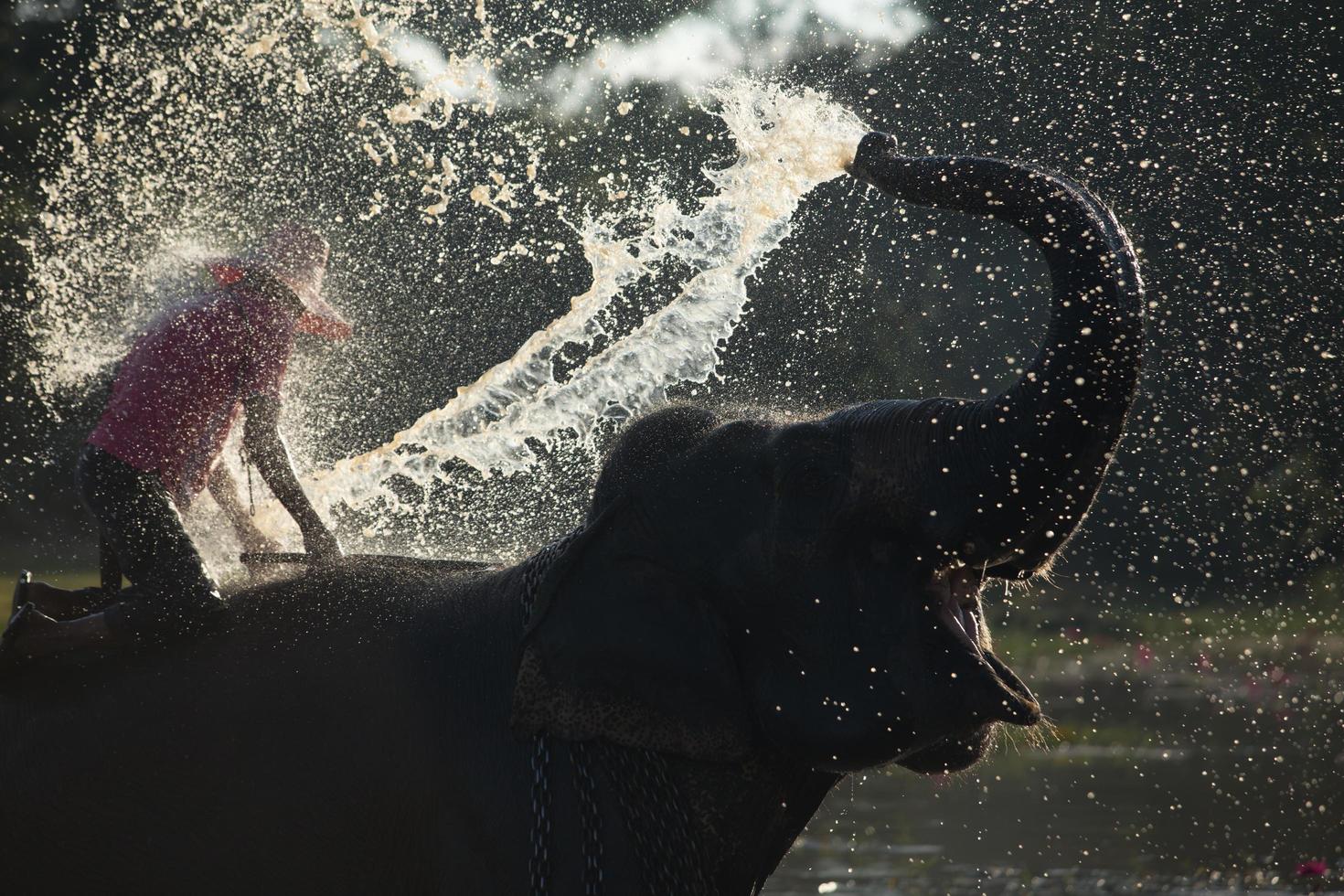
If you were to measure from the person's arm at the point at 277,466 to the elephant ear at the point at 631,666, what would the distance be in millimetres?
1081

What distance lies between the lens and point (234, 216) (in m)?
13.8

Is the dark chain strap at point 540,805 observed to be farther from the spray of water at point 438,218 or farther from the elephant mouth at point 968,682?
the spray of water at point 438,218

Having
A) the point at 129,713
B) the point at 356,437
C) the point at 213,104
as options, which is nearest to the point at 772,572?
the point at 129,713

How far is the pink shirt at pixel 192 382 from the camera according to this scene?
3473 millimetres

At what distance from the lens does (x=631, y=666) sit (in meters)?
2.81

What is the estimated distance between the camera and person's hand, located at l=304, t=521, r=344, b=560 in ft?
12.4

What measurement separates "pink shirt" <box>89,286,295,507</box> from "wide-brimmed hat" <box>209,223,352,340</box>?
151 mm

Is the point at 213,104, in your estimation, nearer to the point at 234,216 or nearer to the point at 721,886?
the point at 234,216

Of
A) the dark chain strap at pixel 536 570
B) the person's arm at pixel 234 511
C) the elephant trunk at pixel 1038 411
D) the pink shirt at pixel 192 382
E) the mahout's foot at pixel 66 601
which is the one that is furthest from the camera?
the person's arm at pixel 234 511

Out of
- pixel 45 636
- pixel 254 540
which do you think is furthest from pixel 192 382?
pixel 45 636

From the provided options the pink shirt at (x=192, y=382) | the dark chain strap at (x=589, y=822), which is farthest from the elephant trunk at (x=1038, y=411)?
the pink shirt at (x=192, y=382)

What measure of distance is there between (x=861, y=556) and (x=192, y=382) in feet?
5.92

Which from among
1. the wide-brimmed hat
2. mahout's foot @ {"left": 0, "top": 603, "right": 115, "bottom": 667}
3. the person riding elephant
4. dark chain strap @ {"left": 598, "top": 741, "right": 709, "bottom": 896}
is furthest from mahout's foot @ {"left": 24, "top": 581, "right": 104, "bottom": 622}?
dark chain strap @ {"left": 598, "top": 741, "right": 709, "bottom": 896}

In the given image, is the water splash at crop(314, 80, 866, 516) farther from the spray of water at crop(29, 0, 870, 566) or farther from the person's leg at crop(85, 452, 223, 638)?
the person's leg at crop(85, 452, 223, 638)
